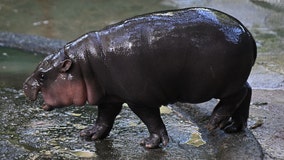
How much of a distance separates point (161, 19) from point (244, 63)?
0.54m

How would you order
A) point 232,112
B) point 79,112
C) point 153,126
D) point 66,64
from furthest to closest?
1. point 79,112
2. point 232,112
3. point 153,126
4. point 66,64

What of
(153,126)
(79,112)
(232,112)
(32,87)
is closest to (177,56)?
(153,126)

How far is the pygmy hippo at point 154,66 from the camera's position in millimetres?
3092

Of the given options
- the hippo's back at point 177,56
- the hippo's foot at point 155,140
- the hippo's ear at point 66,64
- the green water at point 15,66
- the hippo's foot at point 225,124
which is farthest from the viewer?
the green water at point 15,66

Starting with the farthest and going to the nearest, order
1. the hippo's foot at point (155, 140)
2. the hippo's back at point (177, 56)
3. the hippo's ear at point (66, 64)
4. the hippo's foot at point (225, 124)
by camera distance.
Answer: the hippo's foot at point (225, 124), the hippo's foot at point (155, 140), the hippo's ear at point (66, 64), the hippo's back at point (177, 56)

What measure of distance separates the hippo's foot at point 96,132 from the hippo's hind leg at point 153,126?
0.29 meters

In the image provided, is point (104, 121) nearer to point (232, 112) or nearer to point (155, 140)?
point (155, 140)

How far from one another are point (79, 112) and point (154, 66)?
111cm

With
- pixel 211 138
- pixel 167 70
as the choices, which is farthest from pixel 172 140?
pixel 167 70

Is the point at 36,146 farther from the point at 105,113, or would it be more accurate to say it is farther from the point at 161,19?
the point at 161,19

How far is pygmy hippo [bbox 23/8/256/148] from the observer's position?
3.09 metres

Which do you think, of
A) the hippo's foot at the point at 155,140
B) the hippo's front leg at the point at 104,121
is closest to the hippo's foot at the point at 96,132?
the hippo's front leg at the point at 104,121

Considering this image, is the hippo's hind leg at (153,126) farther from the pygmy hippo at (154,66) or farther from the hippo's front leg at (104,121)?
the hippo's front leg at (104,121)

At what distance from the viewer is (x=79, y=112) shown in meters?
4.02
